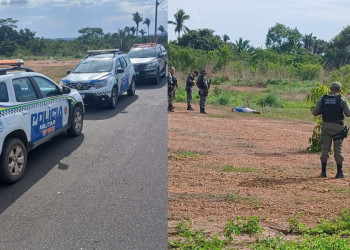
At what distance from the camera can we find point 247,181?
4.75m

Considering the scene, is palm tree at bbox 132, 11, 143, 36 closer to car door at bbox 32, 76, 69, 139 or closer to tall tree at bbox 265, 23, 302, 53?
car door at bbox 32, 76, 69, 139

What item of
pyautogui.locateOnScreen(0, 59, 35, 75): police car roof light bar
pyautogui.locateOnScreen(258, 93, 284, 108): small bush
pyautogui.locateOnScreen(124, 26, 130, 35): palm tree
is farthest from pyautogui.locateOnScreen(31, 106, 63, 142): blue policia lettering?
pyautogui.locateOnScreen(258, 93, 284, 108): small bush

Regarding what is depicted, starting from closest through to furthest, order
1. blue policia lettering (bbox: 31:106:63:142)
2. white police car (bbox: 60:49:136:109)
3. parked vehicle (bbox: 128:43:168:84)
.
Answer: parked vehicle (bbox: 128:43:168:84) → white police car (bbox: 60:49:136:109) → blue policia lettering (bbox: 31:106:63:142)

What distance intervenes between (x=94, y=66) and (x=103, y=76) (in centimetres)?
22

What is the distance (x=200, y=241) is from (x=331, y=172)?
12.1 ft

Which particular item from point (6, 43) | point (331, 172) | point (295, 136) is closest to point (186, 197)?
point (6, 43)

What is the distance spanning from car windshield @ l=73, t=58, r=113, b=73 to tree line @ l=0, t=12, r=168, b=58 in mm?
164

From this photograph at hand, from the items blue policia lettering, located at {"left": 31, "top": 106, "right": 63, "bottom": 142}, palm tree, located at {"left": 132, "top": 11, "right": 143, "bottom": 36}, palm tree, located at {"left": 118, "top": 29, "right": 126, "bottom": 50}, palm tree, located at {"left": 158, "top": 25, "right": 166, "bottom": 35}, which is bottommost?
blue policia lettering, located at {"left": 31, "top": 106, "right": 63, "bottom": 142}

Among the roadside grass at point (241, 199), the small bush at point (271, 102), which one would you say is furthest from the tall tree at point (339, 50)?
the roadside grass at point (241, 199)

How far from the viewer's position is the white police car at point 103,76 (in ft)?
6.37

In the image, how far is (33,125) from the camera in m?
2.87

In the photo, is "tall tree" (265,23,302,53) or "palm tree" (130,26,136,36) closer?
"palm tree" (130,26,136,36)

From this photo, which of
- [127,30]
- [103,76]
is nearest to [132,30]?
[127,30]

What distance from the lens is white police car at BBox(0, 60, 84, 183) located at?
6.81 ft
